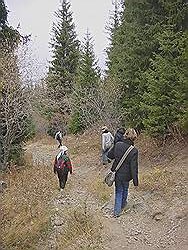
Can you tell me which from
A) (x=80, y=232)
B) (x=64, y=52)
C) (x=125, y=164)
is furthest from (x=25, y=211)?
(x=64, y=52)

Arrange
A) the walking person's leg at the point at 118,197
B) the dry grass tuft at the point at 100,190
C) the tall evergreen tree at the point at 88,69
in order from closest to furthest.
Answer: the walking person's leg at the point at 118,197, the dry grass tuft at the point at 100,190, the tall evergreen tree at the point at 88,69

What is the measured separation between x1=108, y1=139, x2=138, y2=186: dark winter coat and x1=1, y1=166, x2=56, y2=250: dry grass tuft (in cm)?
203

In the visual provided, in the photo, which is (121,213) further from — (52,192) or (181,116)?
(181,116)

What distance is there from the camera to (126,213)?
A: 9570 millimetres

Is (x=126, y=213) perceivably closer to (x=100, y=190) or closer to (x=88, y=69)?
(x=100, y=190)

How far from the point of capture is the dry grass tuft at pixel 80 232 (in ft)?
26.8

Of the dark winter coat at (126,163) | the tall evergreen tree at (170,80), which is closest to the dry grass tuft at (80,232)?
the dark winter coat at (126,163)

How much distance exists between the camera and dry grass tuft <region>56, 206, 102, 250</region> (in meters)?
8.16

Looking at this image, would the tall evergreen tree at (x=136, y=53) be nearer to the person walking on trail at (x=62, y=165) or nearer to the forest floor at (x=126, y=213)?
the forest floor at (x=126, y=213)

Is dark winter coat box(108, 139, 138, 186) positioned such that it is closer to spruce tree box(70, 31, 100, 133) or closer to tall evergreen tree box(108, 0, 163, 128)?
tall evergreen tree box(108, 0, 163, 128)

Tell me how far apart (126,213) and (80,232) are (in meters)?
1.43

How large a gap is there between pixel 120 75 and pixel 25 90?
13.1ft

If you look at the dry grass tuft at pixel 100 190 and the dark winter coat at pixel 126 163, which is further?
the dry grass tuft at pixel 100 190

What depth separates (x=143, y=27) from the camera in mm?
15844
